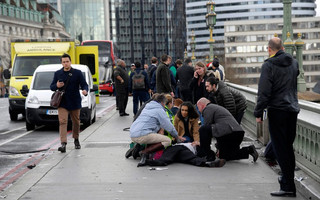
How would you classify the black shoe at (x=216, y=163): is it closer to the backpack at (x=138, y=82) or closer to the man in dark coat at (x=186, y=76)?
the man in dark coat at (x=186, y=76)

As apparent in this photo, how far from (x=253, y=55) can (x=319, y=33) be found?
18613 mm

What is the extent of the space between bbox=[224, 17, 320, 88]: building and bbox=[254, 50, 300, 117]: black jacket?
138 m

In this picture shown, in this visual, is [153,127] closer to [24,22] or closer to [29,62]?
[29,62]

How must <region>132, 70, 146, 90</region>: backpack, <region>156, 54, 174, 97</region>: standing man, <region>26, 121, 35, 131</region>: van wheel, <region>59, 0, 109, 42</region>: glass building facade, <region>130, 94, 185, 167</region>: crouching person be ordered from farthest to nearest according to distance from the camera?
1. <region>59, 0, 109, 42</region>: glass building facade
2. <region>132, 70, 146, 90</region>: backpack
3. <region>26, 121, 35, 131</region>: van wheel
4. <region>156, 54, 174, 97</region>: standing man
5. <region>130, 94, 185, 167</region>: crouching person

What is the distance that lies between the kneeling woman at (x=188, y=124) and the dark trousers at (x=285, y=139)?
318cm

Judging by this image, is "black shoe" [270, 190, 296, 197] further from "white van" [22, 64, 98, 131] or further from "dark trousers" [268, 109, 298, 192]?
"white van" [22, 64, 98, 131]

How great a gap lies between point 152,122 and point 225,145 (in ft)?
3.84

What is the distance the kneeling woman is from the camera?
8700 millimetres

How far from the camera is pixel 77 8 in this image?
14388cm

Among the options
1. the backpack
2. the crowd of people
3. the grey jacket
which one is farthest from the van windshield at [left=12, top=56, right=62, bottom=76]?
the grey jacket

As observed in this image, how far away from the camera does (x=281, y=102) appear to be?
5410 millimetres

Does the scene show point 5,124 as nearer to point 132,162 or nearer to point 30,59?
point 30,59

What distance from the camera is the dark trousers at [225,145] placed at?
7.58 m

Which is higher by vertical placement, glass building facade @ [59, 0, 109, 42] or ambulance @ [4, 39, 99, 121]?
glass building facade @ [59, 0, 109, 42]
